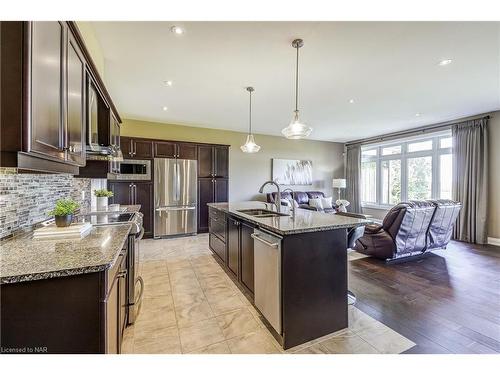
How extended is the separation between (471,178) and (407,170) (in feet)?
5.41

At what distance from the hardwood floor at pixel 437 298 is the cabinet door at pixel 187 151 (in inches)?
159

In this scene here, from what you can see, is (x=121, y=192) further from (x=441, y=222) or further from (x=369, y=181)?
(x=369, y=181)

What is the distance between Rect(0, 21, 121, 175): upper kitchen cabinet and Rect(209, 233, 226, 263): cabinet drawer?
2.18 m

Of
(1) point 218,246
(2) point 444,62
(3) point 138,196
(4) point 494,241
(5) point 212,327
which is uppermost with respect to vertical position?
(2) point 444,62

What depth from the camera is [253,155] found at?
6715mm

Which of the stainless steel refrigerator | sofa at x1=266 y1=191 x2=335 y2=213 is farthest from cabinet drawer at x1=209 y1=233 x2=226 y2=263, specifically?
sofa at x1=266 y1=191 x2=335 y2=213

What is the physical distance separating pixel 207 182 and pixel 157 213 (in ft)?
4.44

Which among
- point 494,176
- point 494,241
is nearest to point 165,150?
point 494,176

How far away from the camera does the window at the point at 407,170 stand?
567cm

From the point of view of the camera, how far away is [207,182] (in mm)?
5602

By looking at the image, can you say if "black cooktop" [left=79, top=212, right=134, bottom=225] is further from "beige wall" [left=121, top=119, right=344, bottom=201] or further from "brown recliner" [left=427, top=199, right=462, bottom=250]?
"brown recliner" [left=427, top=199, right=462, bottom=250]

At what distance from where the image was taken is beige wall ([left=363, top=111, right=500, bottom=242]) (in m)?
4.65
